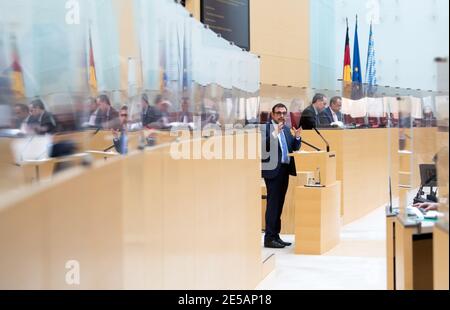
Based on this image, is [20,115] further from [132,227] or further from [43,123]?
[132,227]

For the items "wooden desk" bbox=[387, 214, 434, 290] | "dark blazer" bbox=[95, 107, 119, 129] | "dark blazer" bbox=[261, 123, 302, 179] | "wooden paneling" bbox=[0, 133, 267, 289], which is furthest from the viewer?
"dark blazer" bbox=[261, 123, 302, 179]

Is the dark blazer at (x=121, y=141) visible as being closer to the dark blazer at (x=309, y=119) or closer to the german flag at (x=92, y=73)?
the german flag at (x=92, y=73)

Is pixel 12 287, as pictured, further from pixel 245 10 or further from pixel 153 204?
pixel 245 10

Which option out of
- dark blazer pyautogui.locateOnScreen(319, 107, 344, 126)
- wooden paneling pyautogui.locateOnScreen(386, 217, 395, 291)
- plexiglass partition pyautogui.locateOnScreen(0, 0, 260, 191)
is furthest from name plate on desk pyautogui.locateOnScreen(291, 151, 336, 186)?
wooden paneling pyautogui.locateOnScreen(386, 217, 395, 291)

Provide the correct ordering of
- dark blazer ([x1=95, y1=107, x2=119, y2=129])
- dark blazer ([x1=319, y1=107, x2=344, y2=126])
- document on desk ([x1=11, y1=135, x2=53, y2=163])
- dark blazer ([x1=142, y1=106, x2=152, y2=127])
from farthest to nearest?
1. dark blazer ([x1=319, y1=107, x2=344, y2=126])
2. dark blazer ([x1=142, y1=106, x2=152, y2=127])
3. dark blazer ([x1=95, y1=107, x2=119, y2=129])
4. document on desk ([x1=11, y1=135, x2=53, y2=163])

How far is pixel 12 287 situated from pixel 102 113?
1.00 m

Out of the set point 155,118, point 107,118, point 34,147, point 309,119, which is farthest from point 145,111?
point 309,119

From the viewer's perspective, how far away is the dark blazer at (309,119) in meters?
10.5

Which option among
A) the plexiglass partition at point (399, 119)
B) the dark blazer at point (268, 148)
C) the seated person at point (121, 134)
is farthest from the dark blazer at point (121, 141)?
the dark blazer at point (268, 148)

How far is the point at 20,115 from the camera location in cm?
245

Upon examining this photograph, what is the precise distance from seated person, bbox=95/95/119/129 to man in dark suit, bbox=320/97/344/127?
25.4 feet

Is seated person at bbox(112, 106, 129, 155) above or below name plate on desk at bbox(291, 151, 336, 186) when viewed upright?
above

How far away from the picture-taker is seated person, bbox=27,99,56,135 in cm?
242

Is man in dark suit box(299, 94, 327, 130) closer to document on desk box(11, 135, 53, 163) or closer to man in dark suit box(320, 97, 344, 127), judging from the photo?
man in dark suit box(320, 97, 344, 127)
